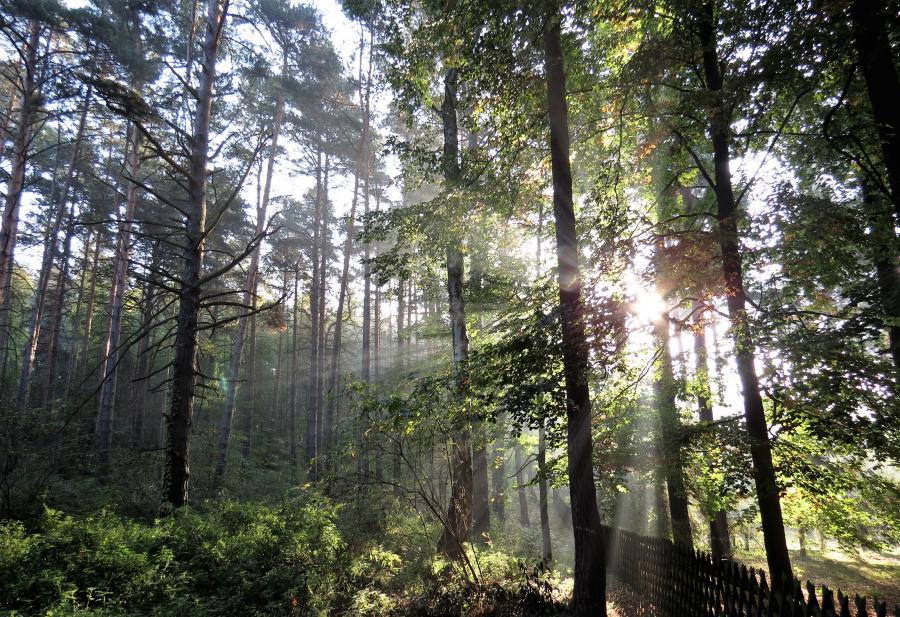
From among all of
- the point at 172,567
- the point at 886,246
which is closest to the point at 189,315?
the point at 172,567

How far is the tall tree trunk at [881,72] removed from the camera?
→ 14.4ft

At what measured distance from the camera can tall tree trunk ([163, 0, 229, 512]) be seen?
612cm

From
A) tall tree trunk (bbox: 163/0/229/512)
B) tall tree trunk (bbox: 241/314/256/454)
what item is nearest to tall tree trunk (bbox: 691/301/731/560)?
tall tree trunk (bbox: 163/0/229/512)

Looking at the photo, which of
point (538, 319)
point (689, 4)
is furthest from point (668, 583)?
point (689, 4)

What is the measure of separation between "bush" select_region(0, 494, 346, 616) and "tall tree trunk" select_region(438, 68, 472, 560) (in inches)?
81.6

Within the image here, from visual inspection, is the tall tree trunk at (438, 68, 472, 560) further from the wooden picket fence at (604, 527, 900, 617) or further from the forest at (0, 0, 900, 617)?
the wooden picket fence at (604, 527, 900, 617)

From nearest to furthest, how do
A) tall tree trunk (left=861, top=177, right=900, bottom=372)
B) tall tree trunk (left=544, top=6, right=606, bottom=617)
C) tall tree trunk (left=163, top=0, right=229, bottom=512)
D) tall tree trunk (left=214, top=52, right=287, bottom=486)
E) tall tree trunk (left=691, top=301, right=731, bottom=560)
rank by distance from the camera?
tall tree trunk (left=861, top=177, right=900, bottom=372), tall tree trunk (left=544, top=6, right=606, bottom=617), tall tree trunk (left=163, top=0, right=229, bottom=512), tall tree trunk (left=691, top=301, right=731, bottom=560), tall tree trunk (left=214, top=52, right=287, bottom=486)

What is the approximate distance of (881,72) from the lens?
4.58 metres

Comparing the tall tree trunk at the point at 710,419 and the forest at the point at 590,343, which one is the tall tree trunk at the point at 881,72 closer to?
the forest at the point at 590,343

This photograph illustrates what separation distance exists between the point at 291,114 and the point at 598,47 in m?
15.4

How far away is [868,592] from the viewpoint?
11.0m

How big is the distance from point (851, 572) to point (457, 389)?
17.3 meters

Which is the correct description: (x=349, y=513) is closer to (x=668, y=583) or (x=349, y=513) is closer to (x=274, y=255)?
(x=668, y=583)

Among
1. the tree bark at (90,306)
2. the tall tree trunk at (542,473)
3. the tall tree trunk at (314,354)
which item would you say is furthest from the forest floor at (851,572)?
the tree bark at (90,306)
